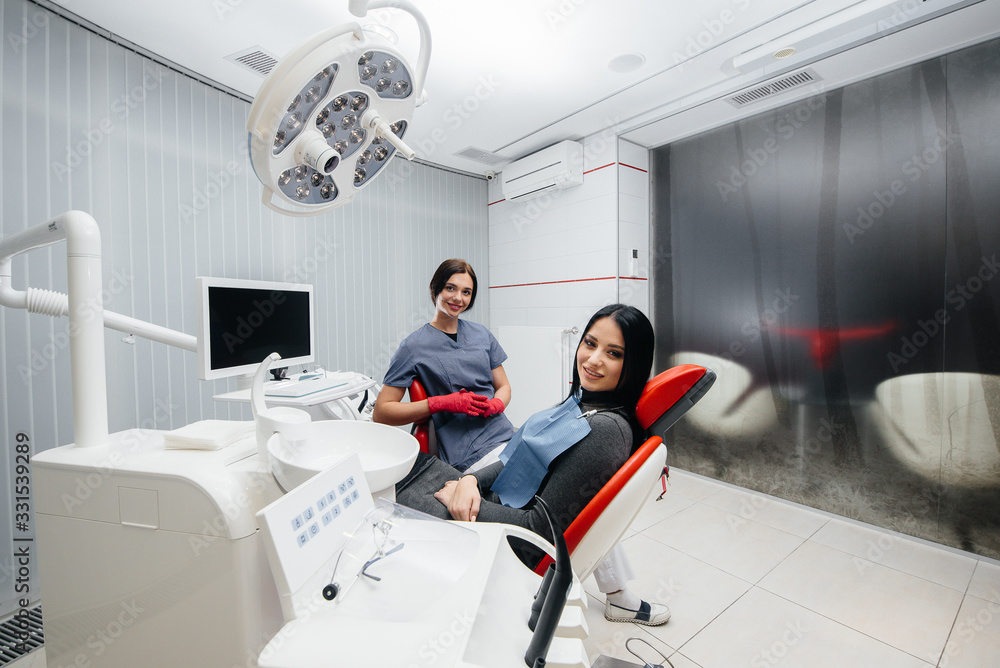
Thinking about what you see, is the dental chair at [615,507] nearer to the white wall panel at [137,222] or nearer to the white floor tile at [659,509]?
the white floor tile at [659,509]

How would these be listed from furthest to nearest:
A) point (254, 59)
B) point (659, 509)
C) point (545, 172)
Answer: point (545, 172) → point (659, 509) → point (254, 59)

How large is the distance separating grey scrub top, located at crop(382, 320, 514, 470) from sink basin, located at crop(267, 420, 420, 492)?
66cm

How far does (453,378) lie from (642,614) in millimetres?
1198

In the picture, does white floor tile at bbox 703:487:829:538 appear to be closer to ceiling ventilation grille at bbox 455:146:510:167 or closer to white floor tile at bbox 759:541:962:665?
white floor tile at bbox 759:541:962:665

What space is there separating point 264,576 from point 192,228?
2.27m

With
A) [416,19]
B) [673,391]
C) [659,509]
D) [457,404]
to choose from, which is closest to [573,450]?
[673,391]

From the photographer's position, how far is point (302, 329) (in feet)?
8.99

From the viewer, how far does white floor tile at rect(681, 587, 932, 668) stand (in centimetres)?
156

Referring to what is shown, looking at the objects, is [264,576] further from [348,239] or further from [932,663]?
[348,239]

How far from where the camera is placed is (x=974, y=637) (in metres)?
1.67

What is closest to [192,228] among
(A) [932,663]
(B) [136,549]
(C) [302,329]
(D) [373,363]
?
(C) [302,329]

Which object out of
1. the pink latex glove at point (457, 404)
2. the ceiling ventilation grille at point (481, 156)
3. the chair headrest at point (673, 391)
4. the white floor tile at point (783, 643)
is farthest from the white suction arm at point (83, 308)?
the ceiling ventilation grille at point (481, 156)

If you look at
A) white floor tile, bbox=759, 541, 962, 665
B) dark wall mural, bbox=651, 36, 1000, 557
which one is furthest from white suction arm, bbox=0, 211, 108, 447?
dark wall mural, bbox=651, 36, 1000, 557

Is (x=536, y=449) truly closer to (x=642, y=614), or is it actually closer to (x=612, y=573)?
(x=612, y=573)
